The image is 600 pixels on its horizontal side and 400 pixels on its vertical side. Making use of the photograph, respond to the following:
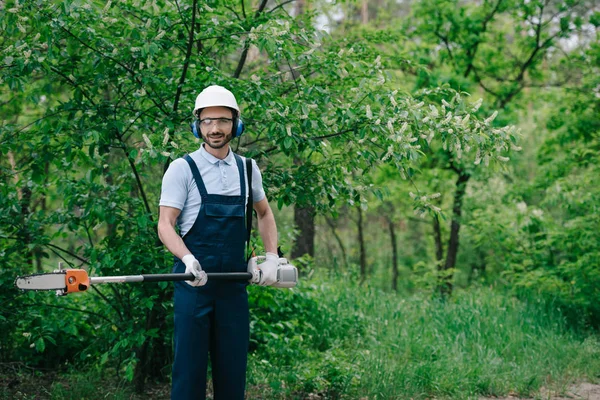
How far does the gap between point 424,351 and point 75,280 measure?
4262 millimetres

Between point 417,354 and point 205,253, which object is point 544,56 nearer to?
point 417,354

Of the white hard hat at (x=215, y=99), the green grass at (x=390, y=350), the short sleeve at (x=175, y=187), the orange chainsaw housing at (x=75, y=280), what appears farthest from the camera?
the green grass at (x=390, y=350)

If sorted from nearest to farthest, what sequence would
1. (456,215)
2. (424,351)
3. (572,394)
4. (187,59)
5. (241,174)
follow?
(241,174) → (187,59) → (572,394) → (424,351) → (456,215)

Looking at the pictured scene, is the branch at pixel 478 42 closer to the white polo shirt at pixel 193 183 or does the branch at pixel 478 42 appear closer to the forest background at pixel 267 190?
the forest background at pixel 267 190

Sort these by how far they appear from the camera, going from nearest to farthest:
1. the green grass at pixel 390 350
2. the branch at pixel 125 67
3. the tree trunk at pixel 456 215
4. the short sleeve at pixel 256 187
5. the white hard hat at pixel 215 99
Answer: the white hard hat at pixel 215 99
the short sleeve at pixel 256 187
the branch at pixel 125 67
the green grass at pixel 390 350
the tree trunk at pixel 456 215

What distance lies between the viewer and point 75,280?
3215mm

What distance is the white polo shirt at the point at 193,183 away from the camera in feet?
11.6

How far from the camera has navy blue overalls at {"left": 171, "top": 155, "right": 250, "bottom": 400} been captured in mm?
3547

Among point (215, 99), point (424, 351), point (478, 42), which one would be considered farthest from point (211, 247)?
point (478, 42)

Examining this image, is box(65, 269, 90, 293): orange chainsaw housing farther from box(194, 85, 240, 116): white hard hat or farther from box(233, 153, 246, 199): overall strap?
box(194, 85, 240, 116): white hard hat

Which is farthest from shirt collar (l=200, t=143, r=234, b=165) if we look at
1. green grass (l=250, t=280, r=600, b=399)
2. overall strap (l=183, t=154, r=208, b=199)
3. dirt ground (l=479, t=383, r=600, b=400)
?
dirt ground (l=479, t=383, r=600, b=400)

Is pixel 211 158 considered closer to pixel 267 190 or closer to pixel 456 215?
pixel 267 190

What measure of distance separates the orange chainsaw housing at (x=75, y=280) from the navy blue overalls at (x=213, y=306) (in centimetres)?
55

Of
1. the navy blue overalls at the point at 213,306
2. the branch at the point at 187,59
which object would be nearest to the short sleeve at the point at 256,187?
the navy blue overalls at the point at 213,306
